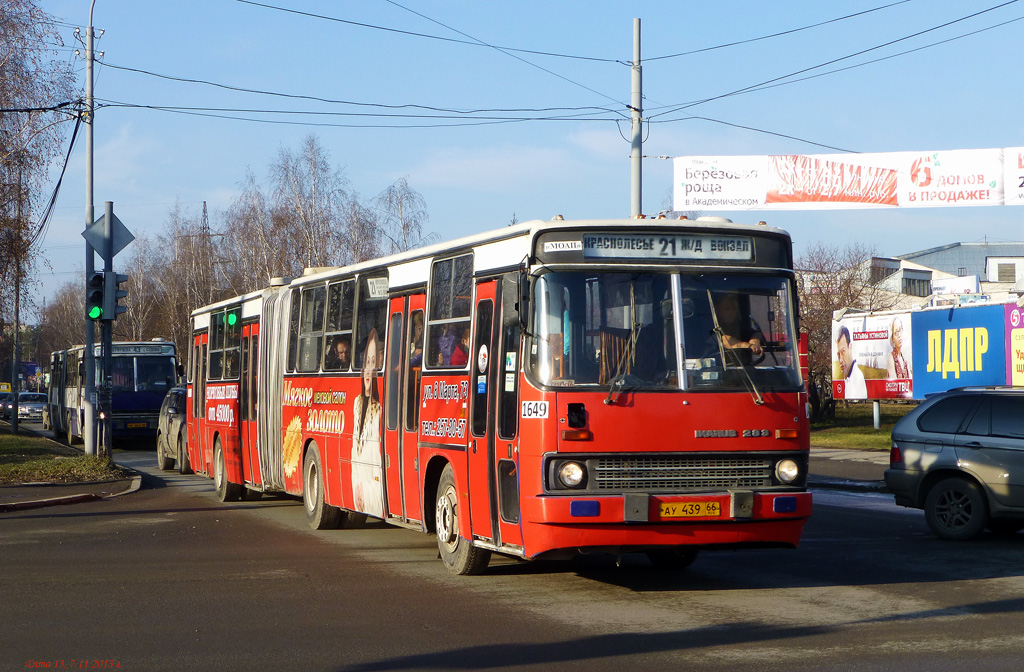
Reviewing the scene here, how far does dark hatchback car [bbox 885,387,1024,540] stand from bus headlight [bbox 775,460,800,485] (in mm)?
4565

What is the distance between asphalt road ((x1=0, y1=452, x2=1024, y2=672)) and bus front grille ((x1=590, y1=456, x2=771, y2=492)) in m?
0.92

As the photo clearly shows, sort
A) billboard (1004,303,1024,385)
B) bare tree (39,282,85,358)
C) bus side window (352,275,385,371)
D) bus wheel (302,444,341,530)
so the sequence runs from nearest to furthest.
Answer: bus side window (352,275,385,371) → bus wheel (302,444,341,530) → billboard (1004,303,1024,385) → bare tree (39,282,85,358)

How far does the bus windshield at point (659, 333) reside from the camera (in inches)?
354

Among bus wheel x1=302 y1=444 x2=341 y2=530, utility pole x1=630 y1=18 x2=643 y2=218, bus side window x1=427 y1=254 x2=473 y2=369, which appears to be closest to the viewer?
bus side window x1=427 y1=254 x2=473 y2=369

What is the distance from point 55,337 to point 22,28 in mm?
126515

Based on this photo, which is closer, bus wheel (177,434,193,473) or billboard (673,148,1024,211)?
bus wheel (177,434,193,473)

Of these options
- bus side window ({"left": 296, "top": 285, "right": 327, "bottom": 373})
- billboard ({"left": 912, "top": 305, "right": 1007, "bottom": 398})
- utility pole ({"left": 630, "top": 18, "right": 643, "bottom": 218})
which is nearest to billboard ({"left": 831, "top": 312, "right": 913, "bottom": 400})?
billboard ({"left": 912, "top": 305, "right": 1007, "bottom": 398})

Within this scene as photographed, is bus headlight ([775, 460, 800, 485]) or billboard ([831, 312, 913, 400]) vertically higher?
billboard ([831, 312, 913, 400])

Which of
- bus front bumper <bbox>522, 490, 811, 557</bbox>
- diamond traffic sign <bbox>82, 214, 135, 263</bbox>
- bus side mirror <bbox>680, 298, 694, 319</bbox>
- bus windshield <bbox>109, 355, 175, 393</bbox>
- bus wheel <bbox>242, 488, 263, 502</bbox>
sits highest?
diamond traffic sign <bbox>82, 214, 135, 263</bbox>

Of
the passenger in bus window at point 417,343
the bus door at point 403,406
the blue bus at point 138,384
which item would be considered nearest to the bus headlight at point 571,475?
the bus door at point 403,406

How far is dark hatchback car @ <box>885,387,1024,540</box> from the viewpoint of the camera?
500 inches

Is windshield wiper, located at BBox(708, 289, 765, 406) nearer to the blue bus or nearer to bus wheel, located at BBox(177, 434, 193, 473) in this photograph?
→ bus wheel, located at BBox(177, 434, 193, 473)

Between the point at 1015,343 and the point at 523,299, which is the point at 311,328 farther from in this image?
→ the point at 1015,343

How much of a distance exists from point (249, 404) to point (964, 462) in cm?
984
